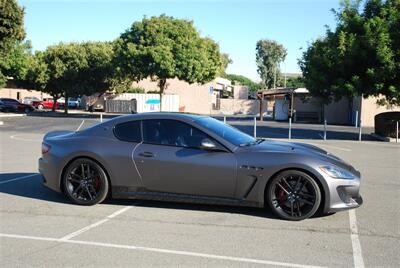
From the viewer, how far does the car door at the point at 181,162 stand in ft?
23.1

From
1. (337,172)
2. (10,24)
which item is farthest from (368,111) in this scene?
(337,172)

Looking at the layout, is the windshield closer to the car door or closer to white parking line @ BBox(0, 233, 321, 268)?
the car door

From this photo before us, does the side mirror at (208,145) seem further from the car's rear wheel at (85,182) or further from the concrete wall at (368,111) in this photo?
the concrete wall at (368,111)

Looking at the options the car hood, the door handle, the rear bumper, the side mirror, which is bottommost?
the rear bumper

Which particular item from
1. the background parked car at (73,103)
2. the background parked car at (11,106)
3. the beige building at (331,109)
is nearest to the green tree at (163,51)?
the beige building at (331,109)

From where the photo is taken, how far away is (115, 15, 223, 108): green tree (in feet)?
126

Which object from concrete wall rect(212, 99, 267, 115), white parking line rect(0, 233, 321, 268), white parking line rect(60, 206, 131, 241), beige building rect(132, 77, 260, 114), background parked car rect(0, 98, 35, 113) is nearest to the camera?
white parking line rect(0, 233, 321, 268)

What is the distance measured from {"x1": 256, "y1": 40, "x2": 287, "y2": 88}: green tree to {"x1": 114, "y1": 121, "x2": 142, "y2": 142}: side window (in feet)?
304

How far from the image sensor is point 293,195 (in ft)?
22.4

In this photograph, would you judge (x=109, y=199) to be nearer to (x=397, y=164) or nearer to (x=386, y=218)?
(x=386, y=218)

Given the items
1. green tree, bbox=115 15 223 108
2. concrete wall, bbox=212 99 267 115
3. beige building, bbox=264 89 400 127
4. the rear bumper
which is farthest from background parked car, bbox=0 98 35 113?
the rear bumper

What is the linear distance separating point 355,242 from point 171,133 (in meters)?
2.89

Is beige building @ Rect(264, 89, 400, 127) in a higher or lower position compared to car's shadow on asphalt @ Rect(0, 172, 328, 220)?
higher

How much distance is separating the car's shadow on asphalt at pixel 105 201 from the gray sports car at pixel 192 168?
0.90ft
